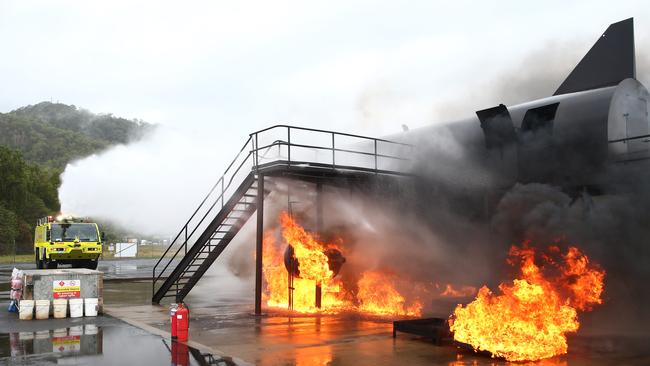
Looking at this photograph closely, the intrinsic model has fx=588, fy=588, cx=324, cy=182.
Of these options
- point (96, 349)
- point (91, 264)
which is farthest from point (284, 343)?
point (91, 264)

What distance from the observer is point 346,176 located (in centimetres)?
1641

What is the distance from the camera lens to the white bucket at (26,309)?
553 inches

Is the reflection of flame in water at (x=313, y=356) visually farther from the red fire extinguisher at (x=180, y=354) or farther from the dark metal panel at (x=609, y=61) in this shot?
the dark metal panel at (x=609, y=61)

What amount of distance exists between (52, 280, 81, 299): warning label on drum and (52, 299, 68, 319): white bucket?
0.54 ft

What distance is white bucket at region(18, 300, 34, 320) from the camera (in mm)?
14055

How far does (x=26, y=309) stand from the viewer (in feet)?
46.2

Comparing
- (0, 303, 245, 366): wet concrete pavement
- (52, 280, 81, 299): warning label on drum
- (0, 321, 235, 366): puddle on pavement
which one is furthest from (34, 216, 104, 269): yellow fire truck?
(0, 321, 235, 366): puddle on pavement

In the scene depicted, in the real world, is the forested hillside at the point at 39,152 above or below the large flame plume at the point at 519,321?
above

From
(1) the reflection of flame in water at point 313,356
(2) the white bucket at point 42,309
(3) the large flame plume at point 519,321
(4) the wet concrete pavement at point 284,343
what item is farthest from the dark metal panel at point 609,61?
(2) the white bucket at point 42,309

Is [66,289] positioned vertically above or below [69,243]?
below

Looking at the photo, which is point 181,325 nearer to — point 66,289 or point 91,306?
point 91,306

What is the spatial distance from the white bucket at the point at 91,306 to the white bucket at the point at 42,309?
88 cm

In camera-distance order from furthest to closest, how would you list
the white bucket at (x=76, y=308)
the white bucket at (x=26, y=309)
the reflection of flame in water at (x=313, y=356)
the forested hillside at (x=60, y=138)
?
1. the forested hillside at (x=60, y=138)
2. the white bucket at (x=76, y=308)
3. the white bucket at (x=26, y=309)
4. the reflection of flame in water at (x=313, y=356)

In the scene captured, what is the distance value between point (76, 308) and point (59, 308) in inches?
15.4
